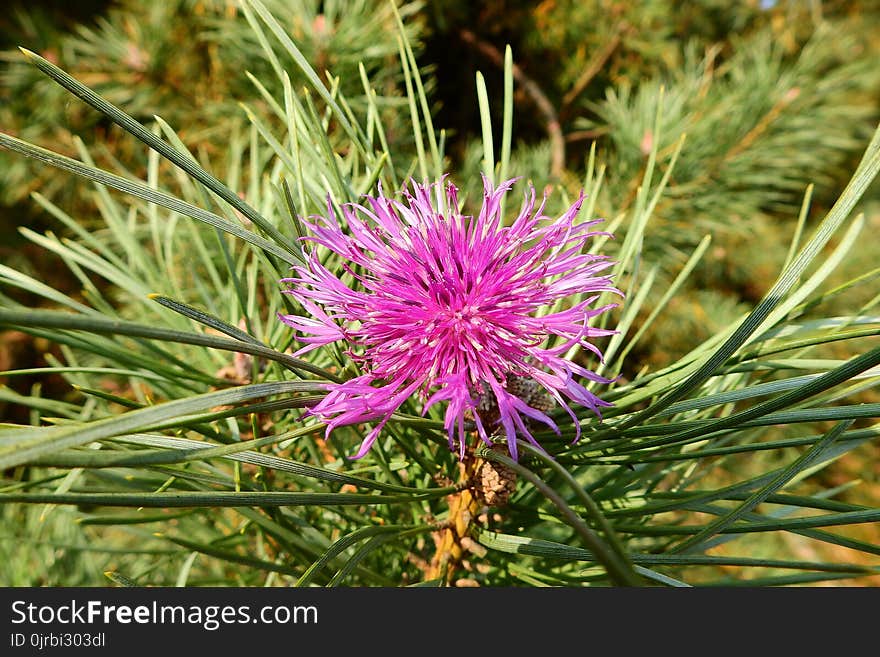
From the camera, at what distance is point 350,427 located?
1.09 feet

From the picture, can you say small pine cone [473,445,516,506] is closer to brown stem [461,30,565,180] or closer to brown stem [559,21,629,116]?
brown stem [461,30,565,180]

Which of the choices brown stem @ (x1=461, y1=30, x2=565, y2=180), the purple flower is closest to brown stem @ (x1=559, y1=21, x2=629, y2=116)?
brown stem @ (x1=461, y1=30, x2=565, y2=180)

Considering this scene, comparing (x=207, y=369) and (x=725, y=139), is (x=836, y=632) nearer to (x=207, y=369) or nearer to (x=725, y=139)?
(x=207, y=369)

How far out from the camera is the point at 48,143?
2.73 feet

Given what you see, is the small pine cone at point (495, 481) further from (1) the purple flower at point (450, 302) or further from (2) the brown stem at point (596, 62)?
(2) the brown stem at point (596, 62)

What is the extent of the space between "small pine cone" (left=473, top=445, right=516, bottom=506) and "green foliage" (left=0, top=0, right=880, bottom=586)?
13 mm

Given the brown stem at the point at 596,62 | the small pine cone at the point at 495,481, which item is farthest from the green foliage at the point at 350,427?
the brown stem at the point at 596,62

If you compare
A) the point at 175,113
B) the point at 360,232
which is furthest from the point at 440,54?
the point at 360,232

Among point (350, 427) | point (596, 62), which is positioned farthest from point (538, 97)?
point (350, 427)

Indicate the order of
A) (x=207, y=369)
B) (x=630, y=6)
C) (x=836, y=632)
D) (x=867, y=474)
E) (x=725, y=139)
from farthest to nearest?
(x=867, y=474), (x=630, y=6), (x=725, y=139), (x=207, y=369), (x=836, y=632)

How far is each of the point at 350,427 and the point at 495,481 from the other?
4.1 inches

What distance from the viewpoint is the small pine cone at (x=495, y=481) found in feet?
0.87

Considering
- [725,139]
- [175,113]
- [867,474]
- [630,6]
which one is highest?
[630,6]

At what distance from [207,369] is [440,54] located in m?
0.68
